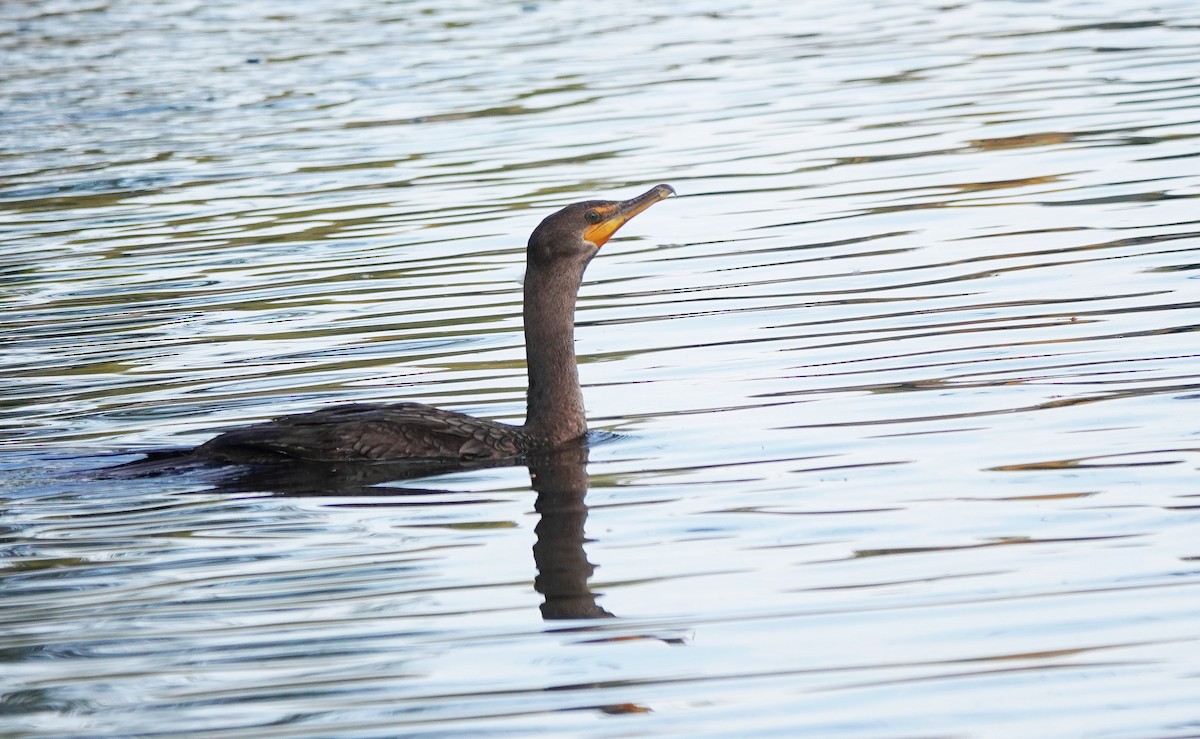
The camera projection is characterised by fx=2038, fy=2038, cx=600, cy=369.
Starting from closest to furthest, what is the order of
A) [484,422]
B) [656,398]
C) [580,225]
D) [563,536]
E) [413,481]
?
[563,536] → [413,481] → [484,422] → [580,225] → [656,398]

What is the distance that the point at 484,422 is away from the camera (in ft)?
28.0

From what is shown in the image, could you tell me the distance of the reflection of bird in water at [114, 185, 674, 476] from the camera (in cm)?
828

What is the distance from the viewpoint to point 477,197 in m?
15.8

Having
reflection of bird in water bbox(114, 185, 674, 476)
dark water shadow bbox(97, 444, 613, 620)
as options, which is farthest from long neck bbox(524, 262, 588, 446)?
dark water shadow bbox(97, 444, 613, 620)

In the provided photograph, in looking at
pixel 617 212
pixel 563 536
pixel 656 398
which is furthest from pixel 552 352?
pixel 563 536

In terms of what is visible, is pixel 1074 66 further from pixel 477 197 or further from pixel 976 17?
pixel 477 197

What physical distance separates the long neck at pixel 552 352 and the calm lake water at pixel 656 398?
0.85ft

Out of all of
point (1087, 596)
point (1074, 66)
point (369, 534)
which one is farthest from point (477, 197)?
point (1087, 596)

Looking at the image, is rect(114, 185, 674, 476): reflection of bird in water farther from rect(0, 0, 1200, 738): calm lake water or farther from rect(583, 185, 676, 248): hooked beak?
rect(0, 0, 1200, 738): calm lake water

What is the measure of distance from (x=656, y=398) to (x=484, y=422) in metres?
1.20

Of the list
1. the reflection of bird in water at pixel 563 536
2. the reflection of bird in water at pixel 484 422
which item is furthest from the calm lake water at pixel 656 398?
the reflection of bird in water at pixel 484 422

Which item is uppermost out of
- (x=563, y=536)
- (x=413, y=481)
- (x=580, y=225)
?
(x=580, y=225)

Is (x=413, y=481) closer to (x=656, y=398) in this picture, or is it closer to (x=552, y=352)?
(x=552, y=352)

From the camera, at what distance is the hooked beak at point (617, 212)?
28.9 feet
